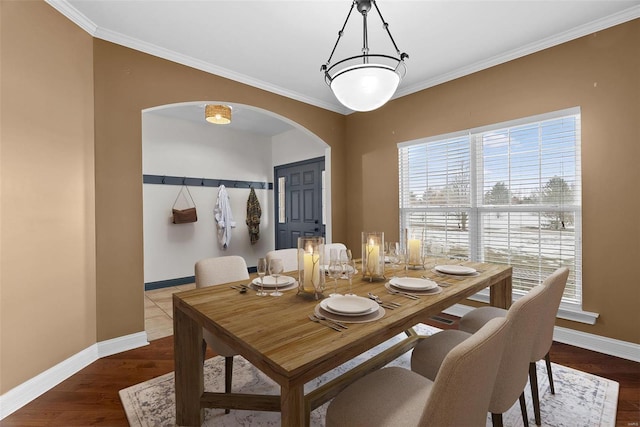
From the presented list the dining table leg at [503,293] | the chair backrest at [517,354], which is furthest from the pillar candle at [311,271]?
the dining table leg at [503,293]

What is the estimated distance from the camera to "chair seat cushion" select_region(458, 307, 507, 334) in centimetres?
183

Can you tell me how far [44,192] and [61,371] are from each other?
A: 1270 mm

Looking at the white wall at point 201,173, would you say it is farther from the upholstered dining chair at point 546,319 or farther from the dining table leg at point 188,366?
the upholstered dining chair at point 546,319

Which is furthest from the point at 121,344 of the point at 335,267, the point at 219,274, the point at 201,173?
the point at 201,173

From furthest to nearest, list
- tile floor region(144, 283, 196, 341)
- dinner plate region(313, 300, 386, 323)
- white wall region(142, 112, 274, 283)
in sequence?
white wall region(142, 112, 274, 283) < tile floor region(144, 283, 196, 341) < dinner plate region(313, 300, 386, 323)

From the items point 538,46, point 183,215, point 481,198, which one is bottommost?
point 183,215

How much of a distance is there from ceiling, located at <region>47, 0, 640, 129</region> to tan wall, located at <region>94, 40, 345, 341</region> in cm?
19

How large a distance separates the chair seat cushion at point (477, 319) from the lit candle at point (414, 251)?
0.46 metres

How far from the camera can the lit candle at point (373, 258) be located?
1.80m

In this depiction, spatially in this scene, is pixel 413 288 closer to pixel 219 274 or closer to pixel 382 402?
pixel 382 402

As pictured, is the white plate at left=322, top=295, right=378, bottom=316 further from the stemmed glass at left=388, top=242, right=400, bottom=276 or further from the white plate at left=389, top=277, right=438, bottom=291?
the stemmed glass at left=388, top=242, right=400, bottom=276

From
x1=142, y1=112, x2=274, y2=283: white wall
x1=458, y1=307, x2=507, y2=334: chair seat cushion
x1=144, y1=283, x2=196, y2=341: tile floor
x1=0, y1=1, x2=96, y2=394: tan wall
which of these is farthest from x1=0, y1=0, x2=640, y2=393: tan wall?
x1=142, y1=112, x2=274, y2=283: white wall

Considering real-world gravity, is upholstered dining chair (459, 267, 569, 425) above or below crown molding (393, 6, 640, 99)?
below

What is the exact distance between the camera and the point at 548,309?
143 centimetres
